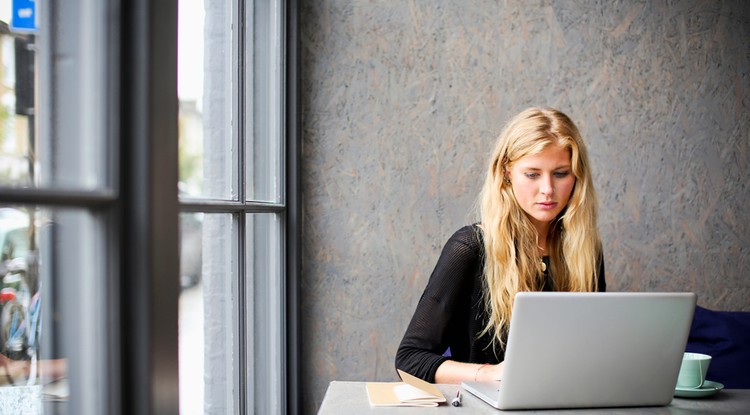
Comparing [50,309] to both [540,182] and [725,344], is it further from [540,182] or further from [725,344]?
[725,344]

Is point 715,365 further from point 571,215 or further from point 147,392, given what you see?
point 147,392

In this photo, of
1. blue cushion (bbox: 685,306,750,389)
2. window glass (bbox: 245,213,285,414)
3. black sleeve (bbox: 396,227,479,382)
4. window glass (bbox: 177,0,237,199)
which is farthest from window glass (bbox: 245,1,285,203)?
blue cushion (bbox: 685,306,750,389)

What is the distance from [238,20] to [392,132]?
109cm

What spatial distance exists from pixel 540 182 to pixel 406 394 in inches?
33.7

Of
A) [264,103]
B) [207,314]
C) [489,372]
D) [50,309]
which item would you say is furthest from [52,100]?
[264,103]

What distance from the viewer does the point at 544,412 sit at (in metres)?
1.50

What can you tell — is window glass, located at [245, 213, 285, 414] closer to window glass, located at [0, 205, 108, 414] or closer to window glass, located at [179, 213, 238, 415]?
window glass, located at [179, 213, 238, 415]

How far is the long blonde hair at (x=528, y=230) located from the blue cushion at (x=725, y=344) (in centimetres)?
74

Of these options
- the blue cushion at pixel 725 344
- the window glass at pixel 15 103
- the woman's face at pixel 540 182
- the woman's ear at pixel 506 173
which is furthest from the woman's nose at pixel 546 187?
the window glass at pixel 15 103

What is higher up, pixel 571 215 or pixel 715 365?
pixel 571 215

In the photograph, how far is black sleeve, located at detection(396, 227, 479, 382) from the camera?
79.4 inches

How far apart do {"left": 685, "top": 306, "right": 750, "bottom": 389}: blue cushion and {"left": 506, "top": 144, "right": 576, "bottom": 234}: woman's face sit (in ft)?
3.18

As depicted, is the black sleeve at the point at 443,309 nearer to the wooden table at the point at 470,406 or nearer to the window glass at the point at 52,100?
the wooden table at the point at 470,406

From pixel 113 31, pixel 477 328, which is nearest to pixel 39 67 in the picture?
pixel 113 31
